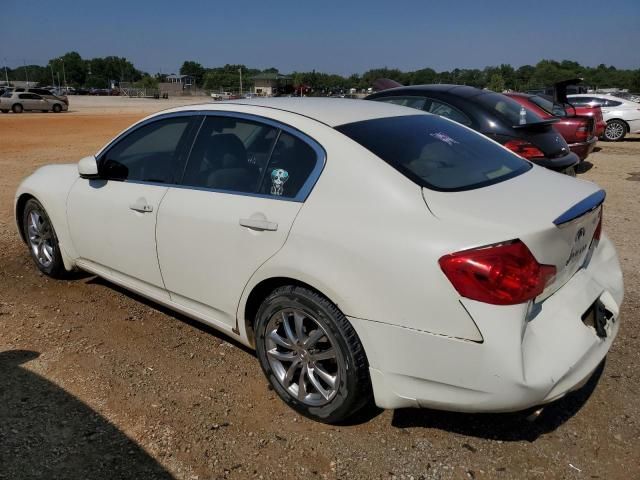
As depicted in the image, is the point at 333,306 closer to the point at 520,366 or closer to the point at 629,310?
the point at 520,366

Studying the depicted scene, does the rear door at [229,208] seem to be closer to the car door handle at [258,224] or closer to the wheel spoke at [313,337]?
the car door handle at [258,224]

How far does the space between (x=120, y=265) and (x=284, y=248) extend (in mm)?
1663

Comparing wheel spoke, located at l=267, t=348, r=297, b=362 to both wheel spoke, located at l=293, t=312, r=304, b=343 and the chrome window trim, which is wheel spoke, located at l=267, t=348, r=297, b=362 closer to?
wheel spoke, located at l=293, t=312, r=304, b=343

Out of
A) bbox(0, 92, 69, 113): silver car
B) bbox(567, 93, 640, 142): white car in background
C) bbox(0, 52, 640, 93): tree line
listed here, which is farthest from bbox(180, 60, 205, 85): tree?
bbox(567, 93, 640, 142): white car in background

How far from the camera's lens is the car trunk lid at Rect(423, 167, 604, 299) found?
221 cm

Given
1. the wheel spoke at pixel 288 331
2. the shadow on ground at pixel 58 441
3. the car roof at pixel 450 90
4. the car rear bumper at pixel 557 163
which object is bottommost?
the shadow on ground at pixel 58 441

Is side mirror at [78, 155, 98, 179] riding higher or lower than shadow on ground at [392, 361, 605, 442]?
higher

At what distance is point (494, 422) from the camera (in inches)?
108

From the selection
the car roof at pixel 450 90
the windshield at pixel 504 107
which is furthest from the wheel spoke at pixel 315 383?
the car roof at pixel 450 90

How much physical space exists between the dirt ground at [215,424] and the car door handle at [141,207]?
35.5 inches

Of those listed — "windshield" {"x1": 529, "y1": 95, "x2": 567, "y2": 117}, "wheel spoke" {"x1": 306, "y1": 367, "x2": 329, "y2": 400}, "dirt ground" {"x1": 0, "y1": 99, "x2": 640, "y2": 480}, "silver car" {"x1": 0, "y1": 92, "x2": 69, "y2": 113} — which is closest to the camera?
"dirt ground" {"x1": 0, "y1": 99, "x2": 640, "y2": 480}

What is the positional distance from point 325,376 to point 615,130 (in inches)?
655

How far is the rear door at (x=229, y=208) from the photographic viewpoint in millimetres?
2711

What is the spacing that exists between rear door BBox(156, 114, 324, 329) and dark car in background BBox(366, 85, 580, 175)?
12.9 feet
